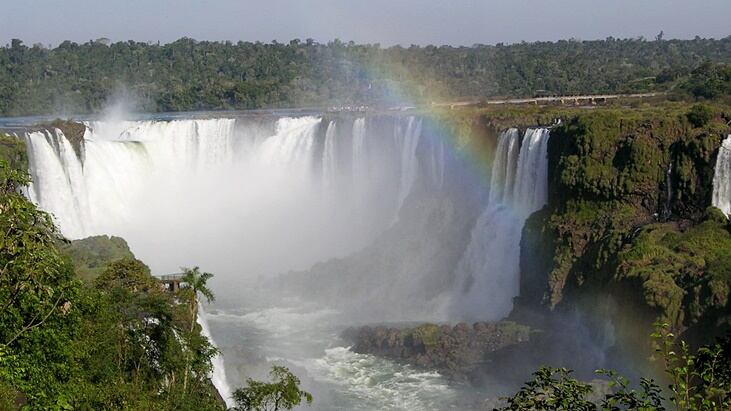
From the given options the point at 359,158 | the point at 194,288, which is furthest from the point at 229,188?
the point at 194,288

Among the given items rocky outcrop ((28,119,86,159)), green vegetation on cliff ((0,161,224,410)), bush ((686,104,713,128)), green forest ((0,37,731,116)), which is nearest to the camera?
green vegetation on cliff ((0,161,224,410))

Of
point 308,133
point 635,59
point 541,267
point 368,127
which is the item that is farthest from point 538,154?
point 635,59

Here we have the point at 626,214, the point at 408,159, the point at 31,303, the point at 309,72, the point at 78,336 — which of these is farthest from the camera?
the point at 309,72

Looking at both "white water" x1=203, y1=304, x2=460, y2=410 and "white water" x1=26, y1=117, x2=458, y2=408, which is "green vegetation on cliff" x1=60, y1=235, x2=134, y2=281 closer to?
"white water" x1=203, y1=304, x2=460, y2=410

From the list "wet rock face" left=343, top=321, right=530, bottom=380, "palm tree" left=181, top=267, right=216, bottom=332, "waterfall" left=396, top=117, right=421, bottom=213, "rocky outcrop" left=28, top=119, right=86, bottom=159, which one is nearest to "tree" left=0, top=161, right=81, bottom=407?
"palm tree" left=181, top=267, right=216, bottom=332

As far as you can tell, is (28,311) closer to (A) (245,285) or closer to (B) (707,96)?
(A) (245,285)

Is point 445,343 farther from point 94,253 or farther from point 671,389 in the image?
point 671,389

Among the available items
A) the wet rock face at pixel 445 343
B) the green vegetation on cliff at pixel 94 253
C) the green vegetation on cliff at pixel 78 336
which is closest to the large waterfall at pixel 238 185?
the green vegetation on cliff at pixel 94 253
